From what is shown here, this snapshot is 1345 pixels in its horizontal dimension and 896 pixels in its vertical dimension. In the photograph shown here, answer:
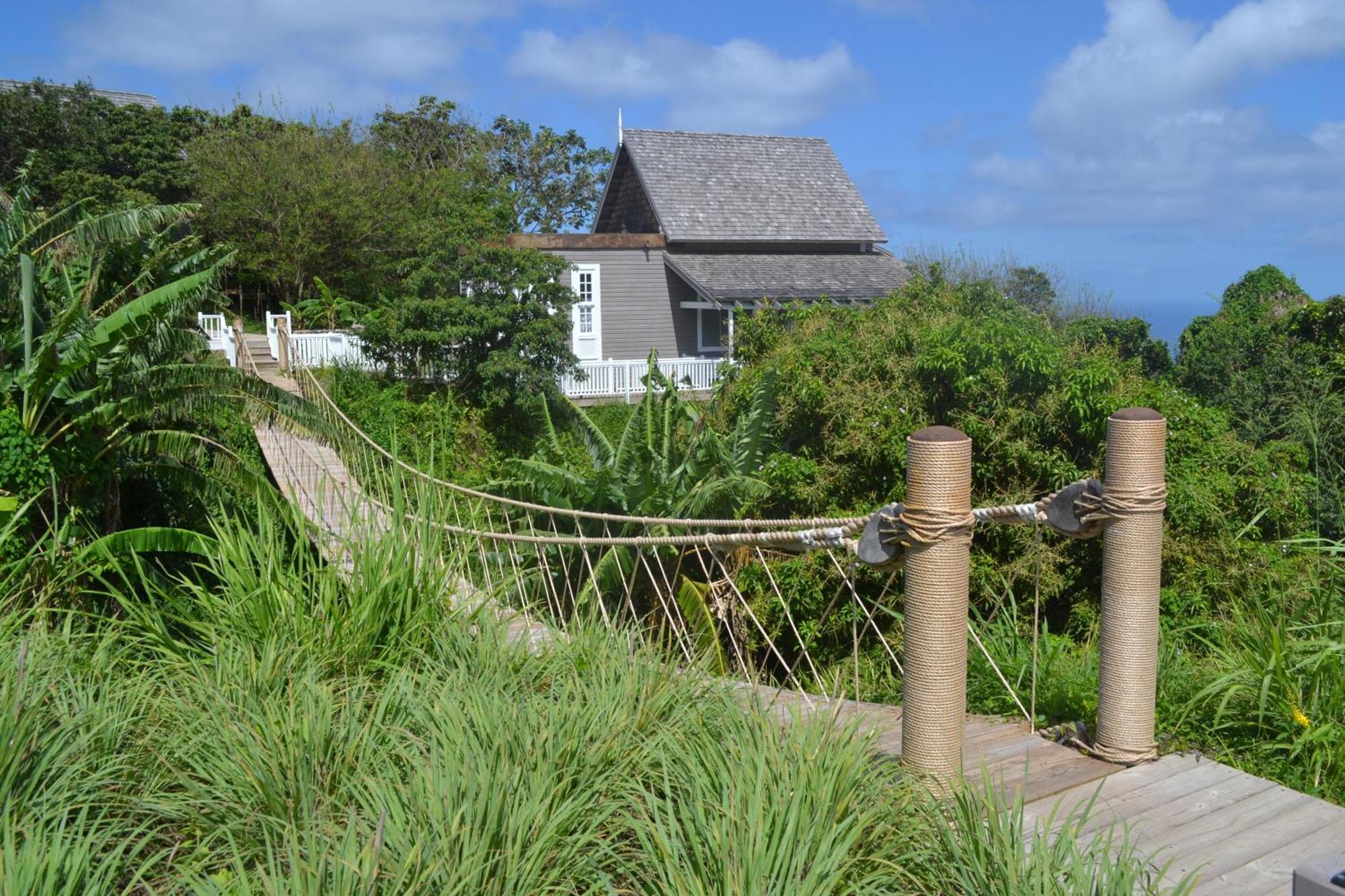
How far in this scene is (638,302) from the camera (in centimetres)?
2428

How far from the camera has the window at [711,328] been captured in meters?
24.8

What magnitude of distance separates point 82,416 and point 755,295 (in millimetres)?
16311

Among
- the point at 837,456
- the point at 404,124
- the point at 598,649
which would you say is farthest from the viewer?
the point at 404,124

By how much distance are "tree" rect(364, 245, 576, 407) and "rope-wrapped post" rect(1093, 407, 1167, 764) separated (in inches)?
577

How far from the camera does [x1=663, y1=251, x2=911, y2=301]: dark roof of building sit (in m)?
23.2

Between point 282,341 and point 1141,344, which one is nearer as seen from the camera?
point 1141,344

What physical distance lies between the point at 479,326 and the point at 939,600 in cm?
1505

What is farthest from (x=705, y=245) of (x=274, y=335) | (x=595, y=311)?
(x=274, y=335)

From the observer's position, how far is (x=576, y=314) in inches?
922

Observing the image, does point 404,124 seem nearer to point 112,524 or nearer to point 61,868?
point 112,524

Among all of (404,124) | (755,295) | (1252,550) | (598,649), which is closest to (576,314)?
(755,295)

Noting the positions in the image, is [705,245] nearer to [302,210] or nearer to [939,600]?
[302,210]

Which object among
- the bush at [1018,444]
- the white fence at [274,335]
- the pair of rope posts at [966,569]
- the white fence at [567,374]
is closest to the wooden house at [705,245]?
the white fence at [567,374]

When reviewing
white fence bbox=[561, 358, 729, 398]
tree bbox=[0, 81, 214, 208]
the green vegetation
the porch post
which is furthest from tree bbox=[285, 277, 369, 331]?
the green vegetation
